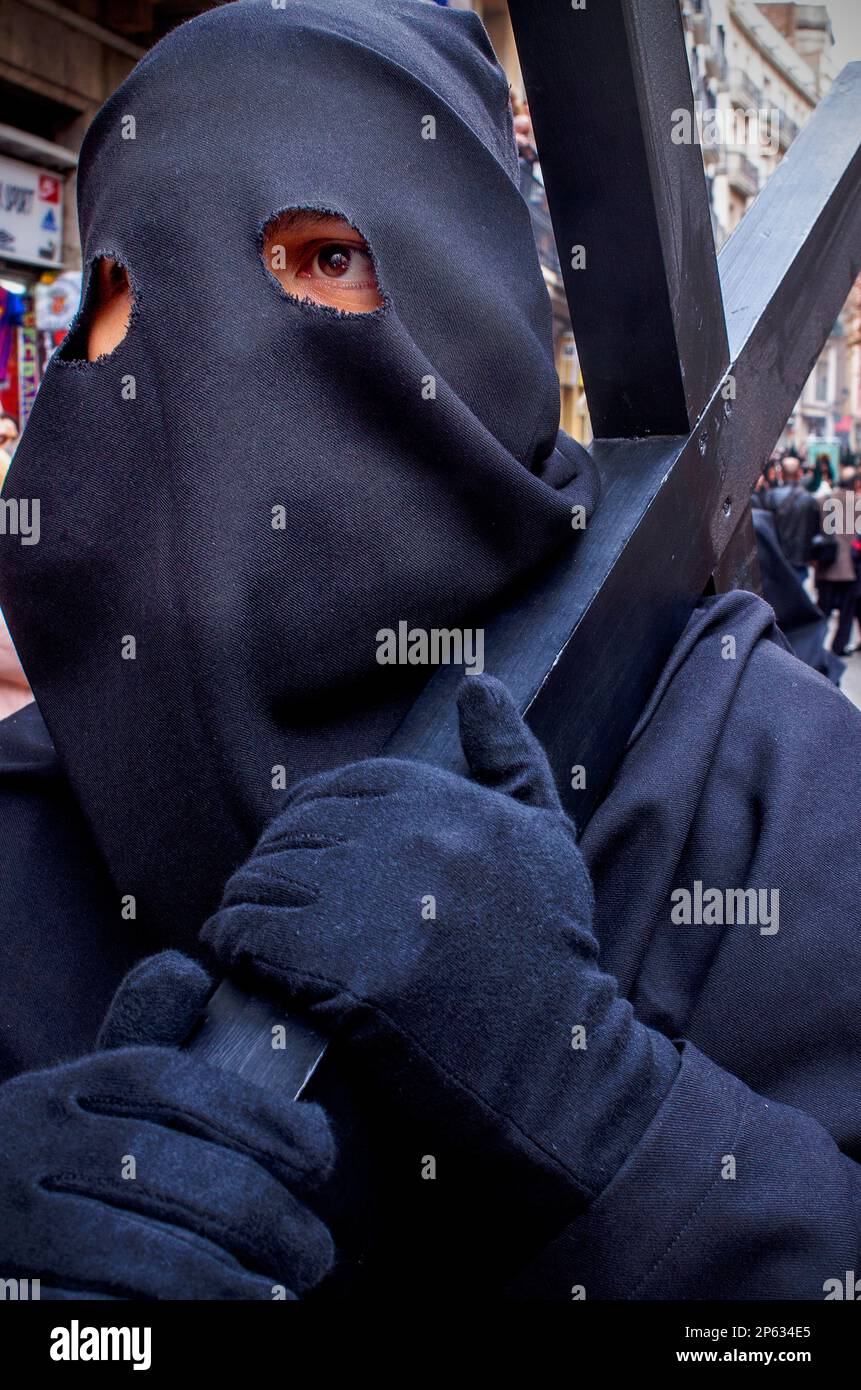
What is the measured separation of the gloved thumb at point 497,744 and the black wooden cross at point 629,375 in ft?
0.11

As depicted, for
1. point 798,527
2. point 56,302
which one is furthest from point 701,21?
point 56,302

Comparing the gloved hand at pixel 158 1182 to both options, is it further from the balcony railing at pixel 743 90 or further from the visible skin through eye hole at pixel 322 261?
the balcony railing at pixel 743 90

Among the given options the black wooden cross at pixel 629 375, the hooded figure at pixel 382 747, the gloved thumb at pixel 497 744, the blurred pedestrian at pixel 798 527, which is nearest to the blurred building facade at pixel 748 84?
the blurred pedestrian at pixel 798 527

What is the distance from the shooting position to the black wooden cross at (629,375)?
1004 millimetres

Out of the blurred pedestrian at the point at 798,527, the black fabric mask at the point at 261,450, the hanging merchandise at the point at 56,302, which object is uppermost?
the hanging merchandise at the point at 56,302

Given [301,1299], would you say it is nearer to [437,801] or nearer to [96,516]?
[437,801]

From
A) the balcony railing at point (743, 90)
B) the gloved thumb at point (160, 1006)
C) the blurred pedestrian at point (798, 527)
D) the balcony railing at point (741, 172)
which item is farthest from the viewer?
the balcony railing at point (741, 172)

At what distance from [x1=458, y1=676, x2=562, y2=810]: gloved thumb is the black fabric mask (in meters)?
0.23

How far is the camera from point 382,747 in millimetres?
1039

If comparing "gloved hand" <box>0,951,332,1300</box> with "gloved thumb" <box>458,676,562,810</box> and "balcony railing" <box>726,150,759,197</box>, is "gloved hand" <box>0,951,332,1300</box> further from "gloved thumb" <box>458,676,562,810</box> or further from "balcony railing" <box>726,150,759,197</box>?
"balcony railing" <box>726,150,759,197</box>

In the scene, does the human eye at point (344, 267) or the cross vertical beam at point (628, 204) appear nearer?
the cross vertical beam at point (628, 204)

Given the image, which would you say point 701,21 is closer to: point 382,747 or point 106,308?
point 106,308

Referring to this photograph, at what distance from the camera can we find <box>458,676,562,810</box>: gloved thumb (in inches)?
33.7

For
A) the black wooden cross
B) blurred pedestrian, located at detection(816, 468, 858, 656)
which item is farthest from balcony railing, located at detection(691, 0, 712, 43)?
the black wooden cross
